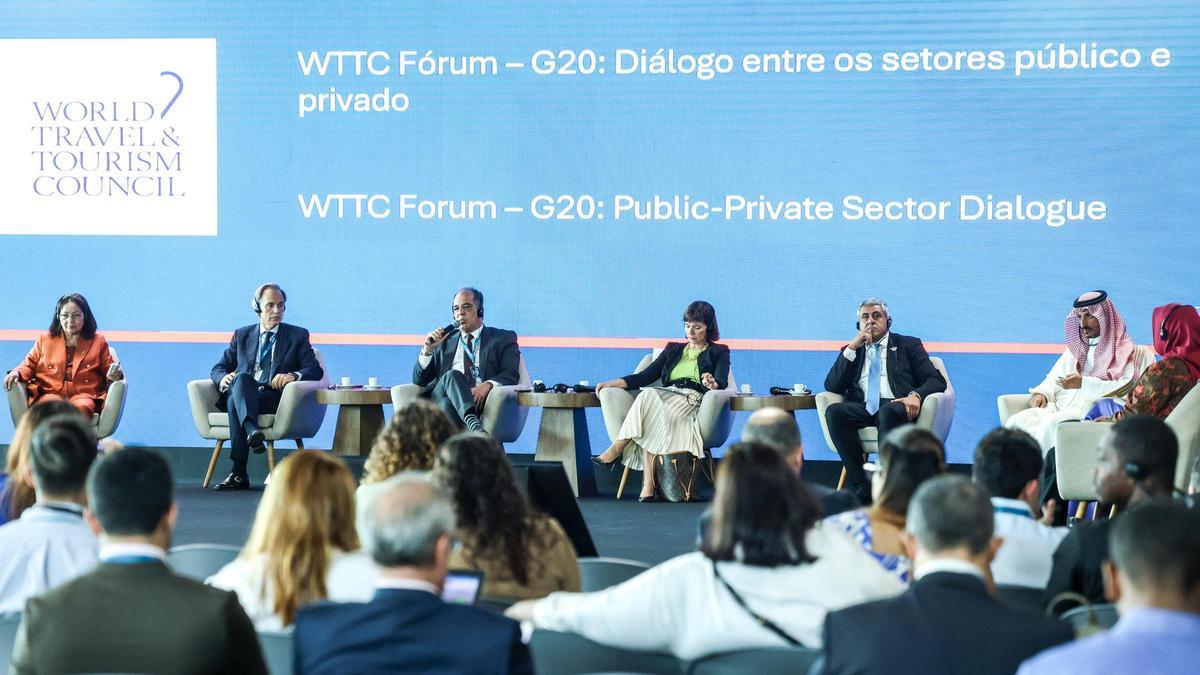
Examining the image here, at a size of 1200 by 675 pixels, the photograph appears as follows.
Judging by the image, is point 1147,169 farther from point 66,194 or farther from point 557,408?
point 66,194

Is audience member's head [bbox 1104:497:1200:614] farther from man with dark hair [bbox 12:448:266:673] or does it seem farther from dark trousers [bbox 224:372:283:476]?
dark trousers [bbox 224:372:283:476]

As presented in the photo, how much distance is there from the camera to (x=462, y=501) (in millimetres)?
3010

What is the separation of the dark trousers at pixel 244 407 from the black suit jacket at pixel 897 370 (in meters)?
3.17

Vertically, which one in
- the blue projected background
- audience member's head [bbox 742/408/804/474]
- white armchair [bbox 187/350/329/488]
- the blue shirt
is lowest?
white armchair [bbox 187/350/329/488]

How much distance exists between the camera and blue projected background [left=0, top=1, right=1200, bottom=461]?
8000 millimetres

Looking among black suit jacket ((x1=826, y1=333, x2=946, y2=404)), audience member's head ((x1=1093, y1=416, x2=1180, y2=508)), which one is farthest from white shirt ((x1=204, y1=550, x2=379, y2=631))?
black suit jacket ((x1=826, y1=333, x2=946, y2=404))

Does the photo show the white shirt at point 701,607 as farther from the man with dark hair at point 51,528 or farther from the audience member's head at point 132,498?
the man with dark hair at point 51,528

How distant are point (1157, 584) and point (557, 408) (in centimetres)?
626

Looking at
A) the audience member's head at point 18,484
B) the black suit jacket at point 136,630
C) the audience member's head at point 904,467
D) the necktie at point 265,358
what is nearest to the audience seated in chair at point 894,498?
the audience member's head at point 904,467

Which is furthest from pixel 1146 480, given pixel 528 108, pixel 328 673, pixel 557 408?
pixel 528 108

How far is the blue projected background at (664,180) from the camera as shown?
8.00 metres

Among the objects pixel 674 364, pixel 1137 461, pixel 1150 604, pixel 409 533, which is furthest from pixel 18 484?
pixel 674 364

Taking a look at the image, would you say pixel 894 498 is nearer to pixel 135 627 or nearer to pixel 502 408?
pixel 135 627

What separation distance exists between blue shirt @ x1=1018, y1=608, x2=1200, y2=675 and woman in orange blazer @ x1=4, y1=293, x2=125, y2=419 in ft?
23.0
